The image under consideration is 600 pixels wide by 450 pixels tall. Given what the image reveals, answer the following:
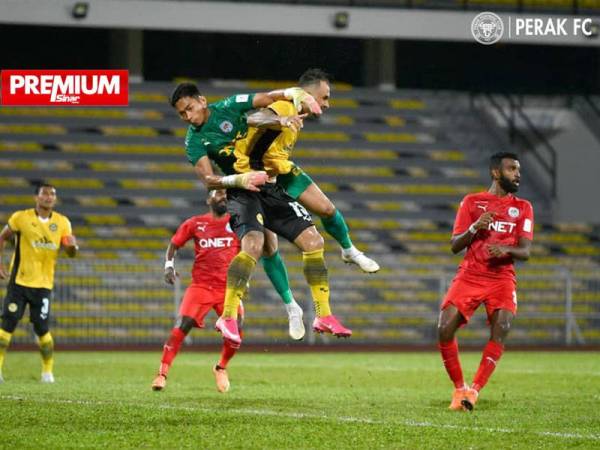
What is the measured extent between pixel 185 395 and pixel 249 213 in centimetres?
234

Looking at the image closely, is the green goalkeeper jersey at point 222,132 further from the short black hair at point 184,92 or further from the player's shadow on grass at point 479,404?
the player's shadow on grass at point 479,404

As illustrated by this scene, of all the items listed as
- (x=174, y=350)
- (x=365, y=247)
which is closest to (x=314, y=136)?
(x=365, y=247)

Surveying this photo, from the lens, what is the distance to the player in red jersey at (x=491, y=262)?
1090 centimetres

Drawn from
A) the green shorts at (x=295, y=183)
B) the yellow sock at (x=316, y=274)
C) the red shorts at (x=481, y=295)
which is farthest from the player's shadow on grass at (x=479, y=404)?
the green shorts at (x=295, y=183)

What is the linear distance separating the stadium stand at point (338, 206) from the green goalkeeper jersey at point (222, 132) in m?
13.1

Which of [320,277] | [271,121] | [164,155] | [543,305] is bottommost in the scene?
[543,305]

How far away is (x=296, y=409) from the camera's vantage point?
1041cm

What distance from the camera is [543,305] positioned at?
2505cm

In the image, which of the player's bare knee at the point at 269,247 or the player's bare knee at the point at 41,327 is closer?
the player's bare knee at the point at 269,247

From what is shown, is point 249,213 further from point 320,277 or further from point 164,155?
point 164,155

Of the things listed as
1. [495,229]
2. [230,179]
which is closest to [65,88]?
[230,179]

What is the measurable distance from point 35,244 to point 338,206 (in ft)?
43.8

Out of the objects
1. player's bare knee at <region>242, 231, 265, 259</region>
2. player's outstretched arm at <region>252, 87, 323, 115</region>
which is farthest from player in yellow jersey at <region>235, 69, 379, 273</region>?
player's bare knee at <region>242, 231, 265, 259</region>

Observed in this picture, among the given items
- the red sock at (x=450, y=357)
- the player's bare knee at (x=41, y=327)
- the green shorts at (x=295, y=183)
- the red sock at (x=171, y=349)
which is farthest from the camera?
the player's bare knee at (x=41, y=327)
